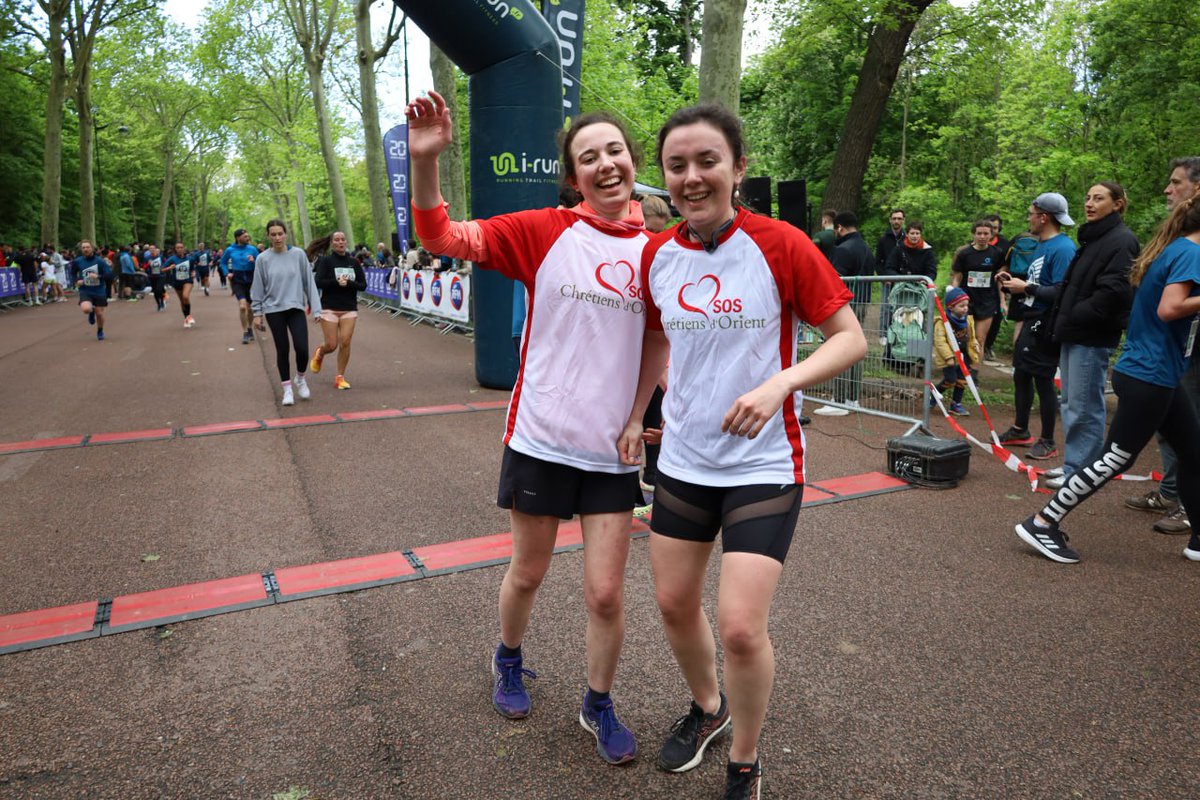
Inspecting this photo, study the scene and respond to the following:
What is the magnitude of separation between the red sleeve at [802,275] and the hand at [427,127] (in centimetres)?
93

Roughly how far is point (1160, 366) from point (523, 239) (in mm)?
3548

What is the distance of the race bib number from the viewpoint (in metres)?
9.70

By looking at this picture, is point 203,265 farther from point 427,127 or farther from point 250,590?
point 427,127

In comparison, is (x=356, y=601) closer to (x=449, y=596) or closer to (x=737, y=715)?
(x=449, y=596)

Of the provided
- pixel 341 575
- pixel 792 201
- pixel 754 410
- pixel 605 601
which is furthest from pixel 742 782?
pixel 792 201

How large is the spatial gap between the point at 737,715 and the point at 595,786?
580 millimetres

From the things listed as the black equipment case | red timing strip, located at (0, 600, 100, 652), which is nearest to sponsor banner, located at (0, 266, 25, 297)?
red timing strip, located at (0, 600, 100, 652)

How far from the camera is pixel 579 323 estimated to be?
268cm

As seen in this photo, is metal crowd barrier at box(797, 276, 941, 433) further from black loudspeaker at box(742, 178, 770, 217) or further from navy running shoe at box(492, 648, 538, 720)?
navy running shoe at box(492, 648, 538, 720)

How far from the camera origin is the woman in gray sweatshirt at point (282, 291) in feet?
29.8

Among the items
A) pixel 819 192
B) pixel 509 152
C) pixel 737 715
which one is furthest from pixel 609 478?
pixel 819 192

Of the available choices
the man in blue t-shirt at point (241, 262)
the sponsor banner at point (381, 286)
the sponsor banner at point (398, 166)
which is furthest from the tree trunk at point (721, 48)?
the sponsor banner at point (381, 286)

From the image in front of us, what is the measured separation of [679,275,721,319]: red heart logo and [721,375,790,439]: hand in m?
0.35

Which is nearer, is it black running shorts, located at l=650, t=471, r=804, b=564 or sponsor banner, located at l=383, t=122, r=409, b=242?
black running shorts, located at l=650, t=471, r=804, b=564
